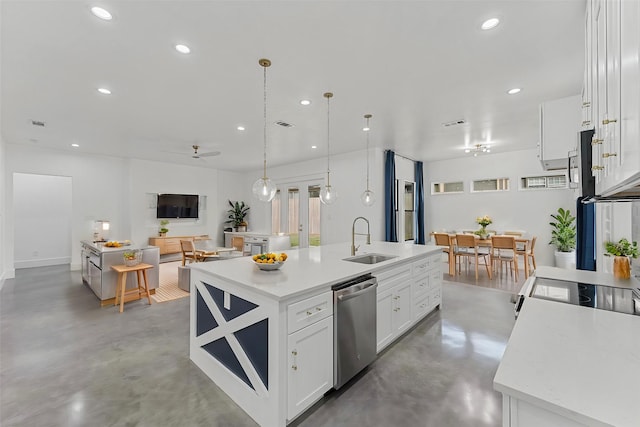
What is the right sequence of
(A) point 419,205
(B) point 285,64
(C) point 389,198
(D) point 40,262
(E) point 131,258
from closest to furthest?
(B) point 285,64 < (E) point 131,258 < (C) point 389,198 < (D) point 40,262 < (A) point 419,205

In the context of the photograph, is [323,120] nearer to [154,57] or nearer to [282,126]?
[282,126]

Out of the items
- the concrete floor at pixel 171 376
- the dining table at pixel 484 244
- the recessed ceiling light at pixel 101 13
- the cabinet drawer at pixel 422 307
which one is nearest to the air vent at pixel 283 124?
the recessed ceiling light at pixel 101 13

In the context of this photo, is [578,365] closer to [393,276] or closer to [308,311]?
[308,311]

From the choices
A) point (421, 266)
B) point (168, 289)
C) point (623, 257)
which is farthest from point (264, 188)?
point (168, 289)

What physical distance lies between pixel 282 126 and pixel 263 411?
13.1ft

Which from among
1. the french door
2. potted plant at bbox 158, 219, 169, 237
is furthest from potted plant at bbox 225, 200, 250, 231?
potted plant at bbox 158, 219, 169, 237

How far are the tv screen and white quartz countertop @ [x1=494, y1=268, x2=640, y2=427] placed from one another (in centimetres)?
829

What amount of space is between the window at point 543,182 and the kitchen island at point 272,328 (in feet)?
19.2

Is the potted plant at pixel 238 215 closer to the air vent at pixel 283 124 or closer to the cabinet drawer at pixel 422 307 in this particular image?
the air vent at pixel 283 124

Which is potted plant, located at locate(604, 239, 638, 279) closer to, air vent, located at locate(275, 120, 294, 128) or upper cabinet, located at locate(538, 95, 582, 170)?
upper cabinet, located at locate(538, 95, 582, 170)

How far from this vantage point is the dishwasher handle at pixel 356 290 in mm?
2089

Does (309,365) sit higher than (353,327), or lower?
lower

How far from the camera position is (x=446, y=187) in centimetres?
798

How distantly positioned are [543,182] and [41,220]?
12637 millimetres
